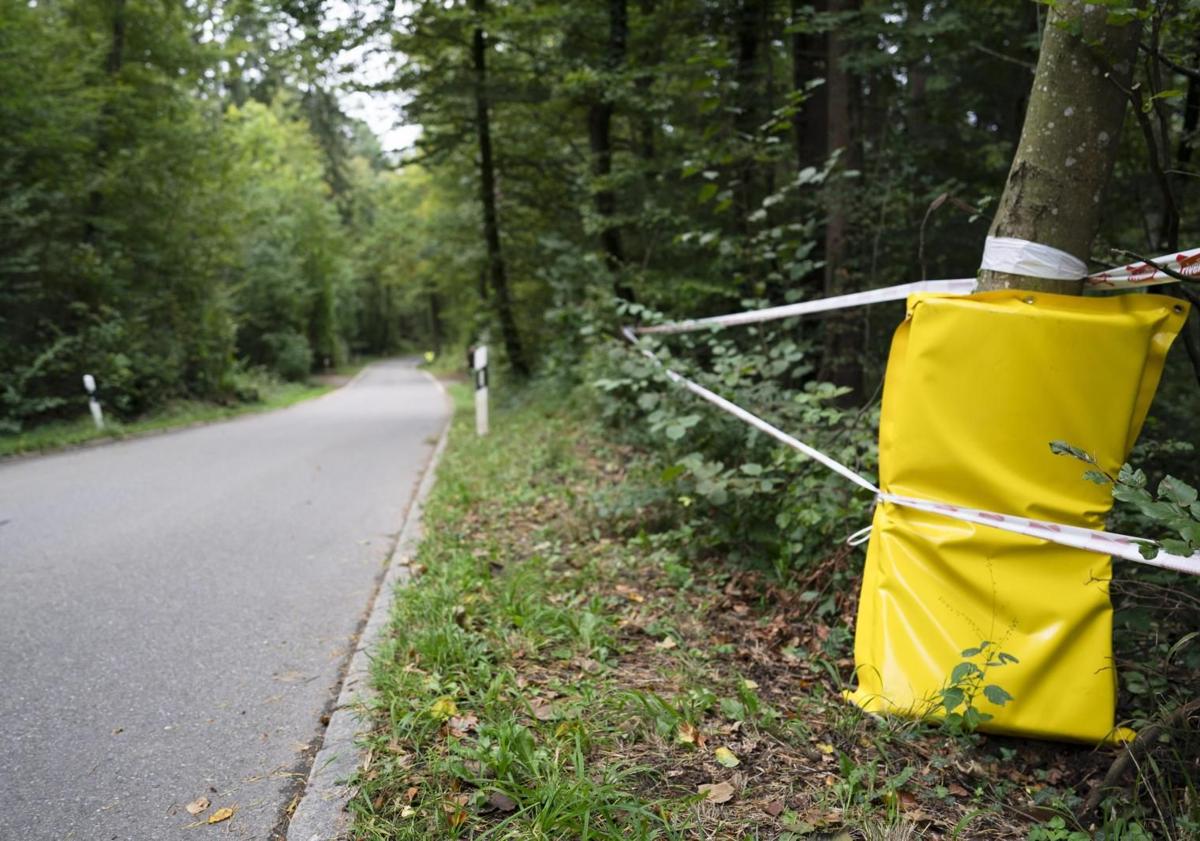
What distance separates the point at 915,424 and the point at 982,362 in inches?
11.5

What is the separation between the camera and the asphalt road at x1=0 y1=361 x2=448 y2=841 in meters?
2.30

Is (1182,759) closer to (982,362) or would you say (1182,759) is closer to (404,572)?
(982,362)

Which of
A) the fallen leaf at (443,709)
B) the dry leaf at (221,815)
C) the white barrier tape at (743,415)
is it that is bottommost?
the dry leaf at (221,815)

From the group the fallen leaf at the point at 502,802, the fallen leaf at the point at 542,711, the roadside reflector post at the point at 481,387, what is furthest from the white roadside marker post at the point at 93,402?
the fallen leaf at the point at 502,802

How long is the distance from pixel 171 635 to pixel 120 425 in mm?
10141

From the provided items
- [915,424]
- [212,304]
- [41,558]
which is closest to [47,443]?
[41,558]

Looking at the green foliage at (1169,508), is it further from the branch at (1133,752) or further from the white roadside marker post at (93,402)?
the white roadside marker post at (93,402)

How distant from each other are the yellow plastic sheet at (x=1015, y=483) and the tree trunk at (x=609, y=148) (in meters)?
6.71

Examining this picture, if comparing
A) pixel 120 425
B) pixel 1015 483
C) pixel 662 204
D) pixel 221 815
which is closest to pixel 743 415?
pixel 1015 483

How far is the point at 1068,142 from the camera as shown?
7.85 ft

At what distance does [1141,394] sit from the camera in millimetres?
2252

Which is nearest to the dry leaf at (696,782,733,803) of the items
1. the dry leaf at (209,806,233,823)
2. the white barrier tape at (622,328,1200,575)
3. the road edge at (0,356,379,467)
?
the white barrier tape at (622,328,1200,575)

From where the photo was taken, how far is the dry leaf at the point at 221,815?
2.18 m

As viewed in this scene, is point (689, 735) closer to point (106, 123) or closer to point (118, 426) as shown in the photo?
point (118, 426)
